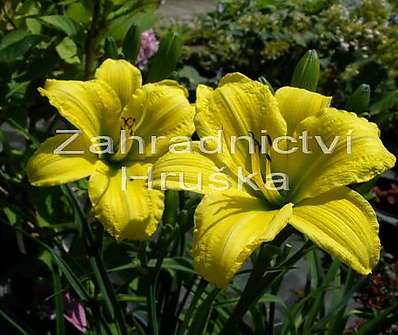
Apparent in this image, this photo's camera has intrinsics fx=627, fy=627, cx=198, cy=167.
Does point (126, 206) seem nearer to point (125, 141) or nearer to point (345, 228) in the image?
point (125, 141)

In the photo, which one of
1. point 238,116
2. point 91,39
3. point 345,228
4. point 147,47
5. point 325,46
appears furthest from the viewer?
point 325,46

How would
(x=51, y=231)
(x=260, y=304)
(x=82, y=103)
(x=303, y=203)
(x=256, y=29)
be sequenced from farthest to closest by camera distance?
(x=256, y=29)
(x=51, y=231)
(x=260, y=304)
(x=82, y=103)
(x=303, y=203)

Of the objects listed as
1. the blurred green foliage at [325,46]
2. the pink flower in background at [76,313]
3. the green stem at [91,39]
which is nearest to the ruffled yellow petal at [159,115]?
the green stem at [91,39]

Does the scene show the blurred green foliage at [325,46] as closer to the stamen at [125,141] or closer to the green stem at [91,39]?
the green stem at [91,39]

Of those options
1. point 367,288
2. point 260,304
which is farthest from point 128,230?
point 367,288

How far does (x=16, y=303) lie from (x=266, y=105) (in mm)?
869

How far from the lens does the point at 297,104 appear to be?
2.40ft

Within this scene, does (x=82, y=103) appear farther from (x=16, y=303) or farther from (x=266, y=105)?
(x=16, y=303)

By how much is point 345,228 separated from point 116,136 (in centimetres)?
34

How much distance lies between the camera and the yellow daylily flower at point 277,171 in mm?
615

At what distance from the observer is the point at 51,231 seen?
4.31ft

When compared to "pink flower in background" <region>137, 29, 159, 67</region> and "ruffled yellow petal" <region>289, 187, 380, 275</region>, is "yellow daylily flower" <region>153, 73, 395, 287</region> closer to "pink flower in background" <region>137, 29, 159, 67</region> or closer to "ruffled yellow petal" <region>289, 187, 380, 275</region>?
"ruffled yellow petal" <region>289, 187, 380, 275</region>

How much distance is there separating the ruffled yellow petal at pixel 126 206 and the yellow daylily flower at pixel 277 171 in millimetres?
53

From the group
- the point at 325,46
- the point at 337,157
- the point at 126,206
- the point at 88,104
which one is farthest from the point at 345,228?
the point at 325,46
